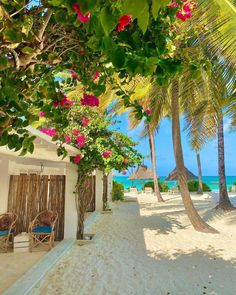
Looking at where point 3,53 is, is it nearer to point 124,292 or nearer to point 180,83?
point 124,292

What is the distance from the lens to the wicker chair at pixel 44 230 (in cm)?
717

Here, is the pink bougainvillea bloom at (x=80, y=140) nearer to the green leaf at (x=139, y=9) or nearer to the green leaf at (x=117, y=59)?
the green leaf at (x=117, y=59)

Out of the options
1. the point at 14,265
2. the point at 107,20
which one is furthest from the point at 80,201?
the point at 107,20

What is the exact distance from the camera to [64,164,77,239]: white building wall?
320 inches

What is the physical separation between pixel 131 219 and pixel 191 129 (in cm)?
500

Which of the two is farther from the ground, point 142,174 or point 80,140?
point 142,174

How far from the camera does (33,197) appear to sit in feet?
28.1

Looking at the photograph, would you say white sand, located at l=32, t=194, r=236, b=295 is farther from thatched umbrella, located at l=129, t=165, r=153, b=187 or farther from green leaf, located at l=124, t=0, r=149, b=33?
thatched umbrella, located at l=129, t=165, r=153, b=187

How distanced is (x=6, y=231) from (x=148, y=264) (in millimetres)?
3478

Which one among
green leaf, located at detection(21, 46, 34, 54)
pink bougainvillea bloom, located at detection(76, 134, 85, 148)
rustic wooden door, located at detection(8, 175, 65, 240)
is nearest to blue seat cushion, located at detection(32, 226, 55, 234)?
rustic wooden door, located at detection(8, 175, 65, 240)

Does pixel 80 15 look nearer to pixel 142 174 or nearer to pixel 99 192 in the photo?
pixel 99 192

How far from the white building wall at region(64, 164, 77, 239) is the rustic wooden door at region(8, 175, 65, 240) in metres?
0.26

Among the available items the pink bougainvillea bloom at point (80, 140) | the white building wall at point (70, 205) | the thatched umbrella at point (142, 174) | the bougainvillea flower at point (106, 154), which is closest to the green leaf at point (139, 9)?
the pink bougainvillea bloom at point (80, 140)

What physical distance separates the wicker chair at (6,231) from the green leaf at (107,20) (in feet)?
23.0
